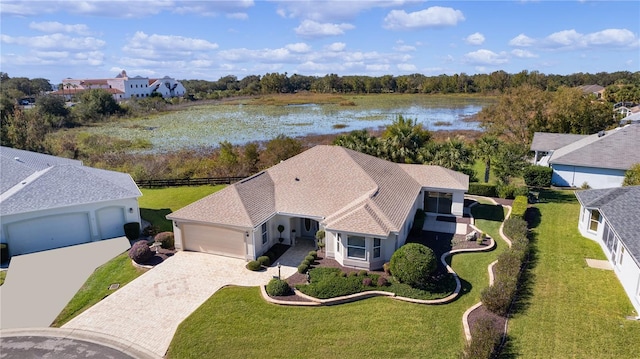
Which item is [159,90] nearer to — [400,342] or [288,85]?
[288,85]

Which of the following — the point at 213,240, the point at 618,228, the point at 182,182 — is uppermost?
the point at 618,228

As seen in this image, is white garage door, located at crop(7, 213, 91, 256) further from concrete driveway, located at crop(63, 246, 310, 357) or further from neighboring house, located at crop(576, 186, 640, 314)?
neighboring house, located at crop(576, 186, 640, 314)

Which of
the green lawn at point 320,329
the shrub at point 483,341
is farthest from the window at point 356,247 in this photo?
the shrub at point 483,341

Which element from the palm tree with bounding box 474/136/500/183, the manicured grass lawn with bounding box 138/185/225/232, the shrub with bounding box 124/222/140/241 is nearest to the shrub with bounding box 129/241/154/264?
the shrub with bounding box 124/222/140/241

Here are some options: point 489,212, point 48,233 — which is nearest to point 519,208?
point 489,212

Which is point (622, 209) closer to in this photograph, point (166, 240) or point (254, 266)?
point (254, 266)

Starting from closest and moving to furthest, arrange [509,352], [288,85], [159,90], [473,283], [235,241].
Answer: [509,352] → [473,283] → [235,241] → [159,90] → [288,85]

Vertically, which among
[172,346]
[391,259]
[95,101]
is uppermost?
[95,101]

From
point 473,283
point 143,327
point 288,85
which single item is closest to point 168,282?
point 143,327
